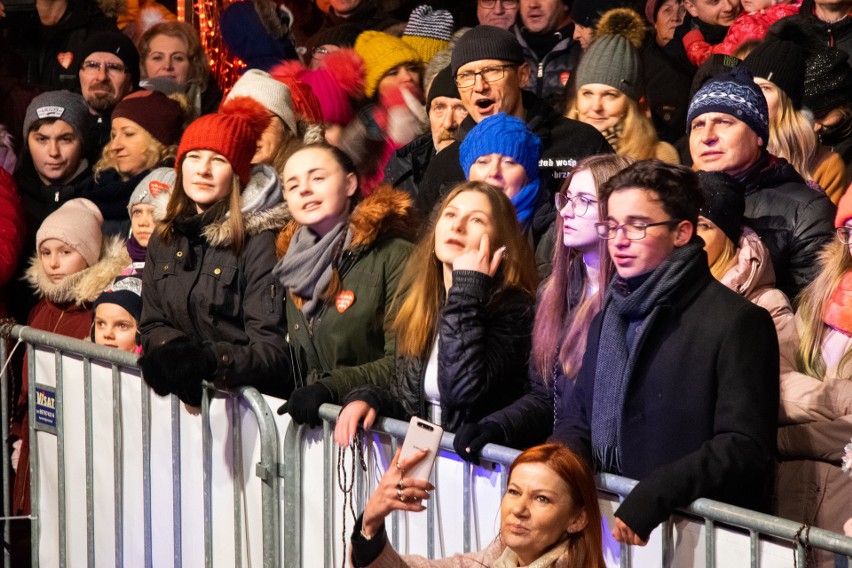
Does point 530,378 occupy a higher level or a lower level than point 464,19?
lower

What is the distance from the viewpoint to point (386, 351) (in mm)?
5316

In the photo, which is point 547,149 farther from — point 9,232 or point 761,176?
point 9,232

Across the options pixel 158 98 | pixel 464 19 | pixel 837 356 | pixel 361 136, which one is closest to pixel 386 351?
pixel 837 356

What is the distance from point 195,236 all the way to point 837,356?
2824 millimetres

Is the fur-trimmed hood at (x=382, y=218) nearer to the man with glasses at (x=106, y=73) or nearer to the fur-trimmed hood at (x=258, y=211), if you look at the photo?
the fur-trimmed hood at (x=258, y=211)

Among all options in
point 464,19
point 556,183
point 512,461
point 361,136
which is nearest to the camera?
point 512,461

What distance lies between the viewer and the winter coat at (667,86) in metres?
7.55

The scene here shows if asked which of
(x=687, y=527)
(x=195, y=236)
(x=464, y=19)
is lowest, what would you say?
(x=687, y=527)

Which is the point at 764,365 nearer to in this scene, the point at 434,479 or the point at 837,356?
the point at 837,356

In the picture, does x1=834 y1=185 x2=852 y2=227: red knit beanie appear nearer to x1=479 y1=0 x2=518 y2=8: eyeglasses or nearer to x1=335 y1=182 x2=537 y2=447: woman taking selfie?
x1=335 y1=182 x2=537 y2=447: woman taking selfie

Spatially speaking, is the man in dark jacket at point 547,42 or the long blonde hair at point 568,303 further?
the man in dark jacket at point 547,42

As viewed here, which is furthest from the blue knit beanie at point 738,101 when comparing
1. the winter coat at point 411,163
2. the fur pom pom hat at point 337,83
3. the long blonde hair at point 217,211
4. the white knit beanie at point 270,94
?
the fur pom pom hat at point 337,83

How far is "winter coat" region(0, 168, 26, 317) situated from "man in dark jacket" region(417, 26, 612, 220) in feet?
8.81

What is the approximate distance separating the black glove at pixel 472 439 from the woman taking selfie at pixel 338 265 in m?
0.93
